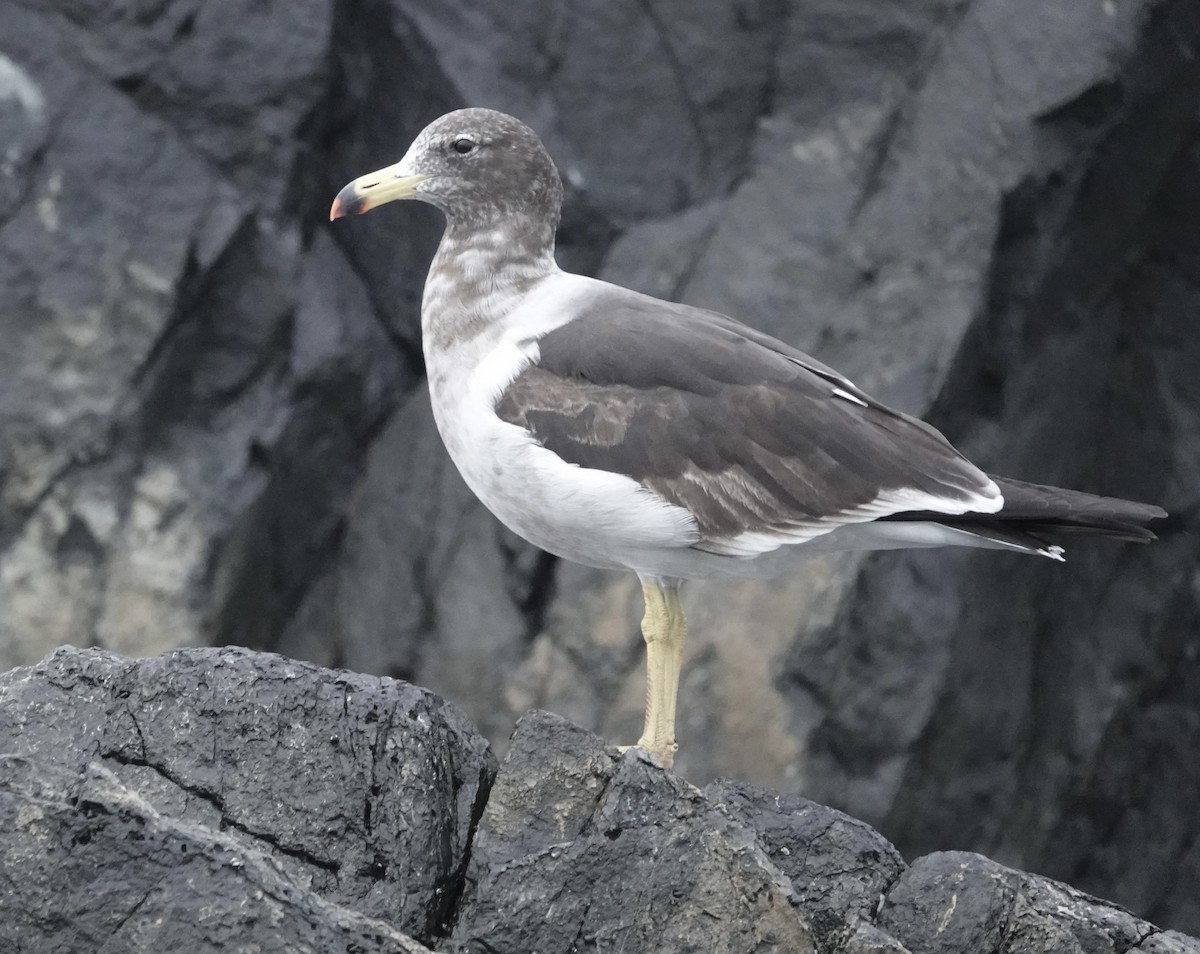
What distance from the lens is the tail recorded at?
192 inches

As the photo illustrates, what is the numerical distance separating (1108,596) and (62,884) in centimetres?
740

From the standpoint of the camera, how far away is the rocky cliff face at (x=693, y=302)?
8.47 meters

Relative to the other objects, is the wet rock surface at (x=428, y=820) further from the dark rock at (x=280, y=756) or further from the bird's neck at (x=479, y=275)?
the bird's neck at (x=479, y=275)

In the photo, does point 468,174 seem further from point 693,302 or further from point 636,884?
point 693,302

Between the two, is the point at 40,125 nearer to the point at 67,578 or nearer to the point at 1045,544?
the point at 67,578

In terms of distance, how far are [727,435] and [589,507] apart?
507mm

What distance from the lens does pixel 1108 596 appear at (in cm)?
958

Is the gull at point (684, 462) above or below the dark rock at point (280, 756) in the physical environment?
above

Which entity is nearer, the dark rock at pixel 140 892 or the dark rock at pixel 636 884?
the dark rock at pixel 140 892

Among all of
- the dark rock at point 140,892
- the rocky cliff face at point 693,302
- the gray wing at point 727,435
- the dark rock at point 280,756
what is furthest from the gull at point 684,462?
the rocky cliff face at point 693,302

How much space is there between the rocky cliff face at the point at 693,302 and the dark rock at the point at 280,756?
4.63 m

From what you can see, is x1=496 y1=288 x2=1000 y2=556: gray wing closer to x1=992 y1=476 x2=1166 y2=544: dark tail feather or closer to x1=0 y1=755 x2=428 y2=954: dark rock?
x1=992 y1=476 x2=1166 y2=544: dark tail feather

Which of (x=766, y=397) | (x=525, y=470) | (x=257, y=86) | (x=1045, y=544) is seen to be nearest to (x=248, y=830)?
(x=525, y=470)

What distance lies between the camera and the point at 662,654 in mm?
5219
